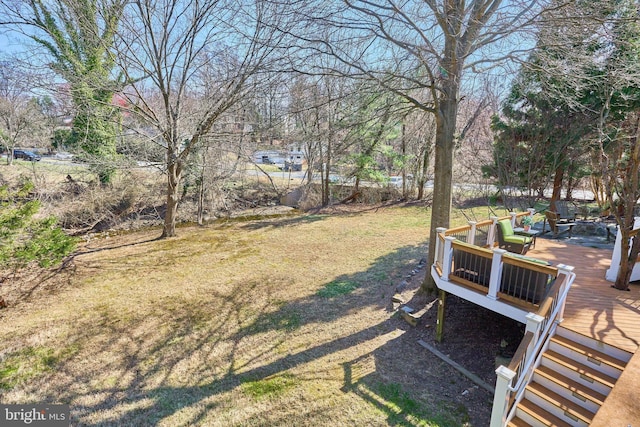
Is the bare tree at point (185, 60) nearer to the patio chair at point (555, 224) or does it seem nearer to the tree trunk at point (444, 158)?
the tree trunk at point (444, 158)

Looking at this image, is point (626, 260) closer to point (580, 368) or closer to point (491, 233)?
point (491, 233)

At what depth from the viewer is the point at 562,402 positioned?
3188mm

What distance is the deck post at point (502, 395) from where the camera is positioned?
9.20ft

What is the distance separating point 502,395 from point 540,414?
2.49 feet

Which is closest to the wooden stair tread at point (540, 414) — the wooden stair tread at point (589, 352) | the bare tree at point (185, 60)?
the wooden stair tread at point (589, 352)

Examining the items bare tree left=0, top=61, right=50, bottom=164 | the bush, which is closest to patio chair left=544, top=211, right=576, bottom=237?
the bush

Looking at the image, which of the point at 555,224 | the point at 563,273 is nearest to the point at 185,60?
the point at 563,273

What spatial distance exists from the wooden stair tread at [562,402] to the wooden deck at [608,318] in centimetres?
25

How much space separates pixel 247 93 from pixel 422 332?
295 inches

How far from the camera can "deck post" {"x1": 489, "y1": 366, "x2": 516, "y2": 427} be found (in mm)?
2805

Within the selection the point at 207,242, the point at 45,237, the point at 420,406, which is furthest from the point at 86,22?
the point at 420,406

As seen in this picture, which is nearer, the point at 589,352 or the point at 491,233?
the point at 589,352

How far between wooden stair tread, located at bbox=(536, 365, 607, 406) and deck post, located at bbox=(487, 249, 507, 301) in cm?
99

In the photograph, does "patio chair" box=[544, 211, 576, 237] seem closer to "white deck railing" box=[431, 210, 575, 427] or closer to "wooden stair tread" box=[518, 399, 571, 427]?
"white deck railing" box=[431, 210, 575, 427]
